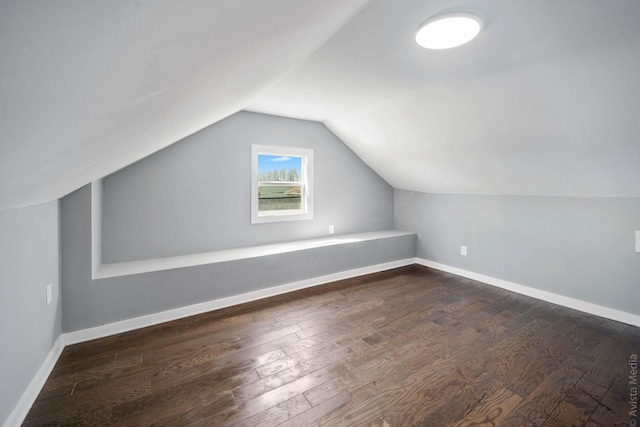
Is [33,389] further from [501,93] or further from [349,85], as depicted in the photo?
[501,93]

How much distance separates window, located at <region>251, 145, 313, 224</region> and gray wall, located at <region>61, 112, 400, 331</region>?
0.34 feet

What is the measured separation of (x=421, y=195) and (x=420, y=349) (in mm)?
2727

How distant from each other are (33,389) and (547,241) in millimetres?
4434

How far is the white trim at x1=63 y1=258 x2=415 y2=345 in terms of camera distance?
2330 millimetres

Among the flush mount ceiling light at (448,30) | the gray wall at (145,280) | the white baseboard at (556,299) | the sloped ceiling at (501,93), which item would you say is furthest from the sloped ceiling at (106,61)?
the white baseboard at (556,299)

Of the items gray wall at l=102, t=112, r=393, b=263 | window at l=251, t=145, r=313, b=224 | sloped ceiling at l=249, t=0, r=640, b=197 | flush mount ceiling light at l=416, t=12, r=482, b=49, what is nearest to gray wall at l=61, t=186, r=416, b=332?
gray wall at l=102, t=112, r=393, b=263

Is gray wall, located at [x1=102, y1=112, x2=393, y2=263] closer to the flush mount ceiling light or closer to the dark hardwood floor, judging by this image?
the dark hardwood floor

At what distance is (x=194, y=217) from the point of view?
10.3 feet

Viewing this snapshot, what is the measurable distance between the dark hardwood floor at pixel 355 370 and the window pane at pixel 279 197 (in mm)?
1357

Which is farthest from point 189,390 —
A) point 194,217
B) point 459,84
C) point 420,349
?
point 459,84

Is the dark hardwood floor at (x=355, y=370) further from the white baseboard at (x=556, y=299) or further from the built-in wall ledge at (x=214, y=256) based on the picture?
the built-in wall ledge at (x=214, y=256)

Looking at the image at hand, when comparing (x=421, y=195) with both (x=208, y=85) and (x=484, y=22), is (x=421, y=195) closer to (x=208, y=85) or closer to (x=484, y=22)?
(x=484, y=22)

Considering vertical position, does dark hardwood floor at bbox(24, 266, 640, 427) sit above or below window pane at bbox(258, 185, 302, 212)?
below

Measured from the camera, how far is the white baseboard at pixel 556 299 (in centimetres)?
260
